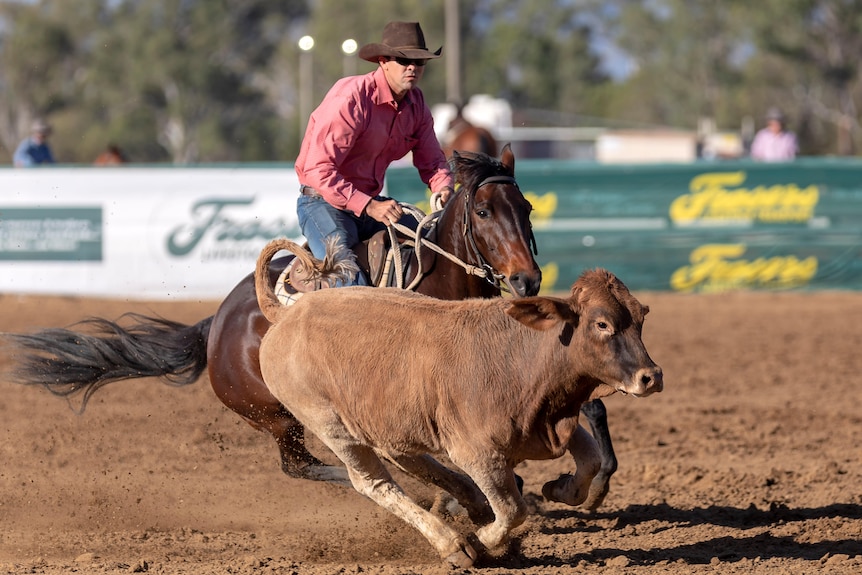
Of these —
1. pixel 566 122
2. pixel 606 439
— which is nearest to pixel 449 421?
pixel 606 439

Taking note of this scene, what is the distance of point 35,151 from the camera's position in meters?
17.6

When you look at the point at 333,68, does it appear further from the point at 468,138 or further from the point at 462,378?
the point at 462,378

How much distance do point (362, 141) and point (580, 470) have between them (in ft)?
6.73

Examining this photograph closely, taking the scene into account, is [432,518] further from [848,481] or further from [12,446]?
[12,446]

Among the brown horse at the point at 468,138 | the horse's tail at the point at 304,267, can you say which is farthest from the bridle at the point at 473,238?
the brown horse at the point at 468,138

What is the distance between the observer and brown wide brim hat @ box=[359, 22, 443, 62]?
6.06 metres

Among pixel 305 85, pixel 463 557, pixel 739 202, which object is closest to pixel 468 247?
pixel 463 557

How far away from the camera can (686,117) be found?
62812 mm

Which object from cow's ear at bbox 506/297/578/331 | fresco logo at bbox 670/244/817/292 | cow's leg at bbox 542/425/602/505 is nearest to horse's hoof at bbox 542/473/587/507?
cow's leg at bbox 542/425/602/505

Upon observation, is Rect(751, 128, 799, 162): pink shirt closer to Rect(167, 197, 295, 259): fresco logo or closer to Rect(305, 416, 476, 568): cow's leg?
Rect(167, 197, 295, 259): fresco logo

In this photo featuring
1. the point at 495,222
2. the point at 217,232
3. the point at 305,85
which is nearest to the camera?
the point at 495,222

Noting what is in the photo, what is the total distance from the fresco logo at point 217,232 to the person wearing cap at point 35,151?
3.54 meters

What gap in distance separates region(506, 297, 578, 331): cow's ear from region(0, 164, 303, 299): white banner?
404 inches

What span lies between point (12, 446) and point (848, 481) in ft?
16.4
